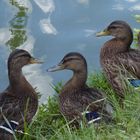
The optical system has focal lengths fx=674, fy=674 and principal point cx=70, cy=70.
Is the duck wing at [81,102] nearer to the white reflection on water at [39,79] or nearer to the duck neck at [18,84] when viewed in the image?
the duck neck at [18,84]

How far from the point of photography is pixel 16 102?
7.26m

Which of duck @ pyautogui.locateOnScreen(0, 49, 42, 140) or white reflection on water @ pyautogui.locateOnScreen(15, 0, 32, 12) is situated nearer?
duck @ pyautogui.locateOnScreen(0, 49, 42, 140)

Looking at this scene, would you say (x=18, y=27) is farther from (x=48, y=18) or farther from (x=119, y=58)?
(x=119, y=58)

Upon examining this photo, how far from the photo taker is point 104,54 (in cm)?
831

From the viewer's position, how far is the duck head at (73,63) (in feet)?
24.9

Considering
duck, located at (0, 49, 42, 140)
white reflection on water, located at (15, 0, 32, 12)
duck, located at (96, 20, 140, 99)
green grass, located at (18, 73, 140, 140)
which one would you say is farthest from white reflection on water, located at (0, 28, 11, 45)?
green grass, located at (18, 73, 140, 140)

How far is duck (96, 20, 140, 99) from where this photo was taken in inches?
306

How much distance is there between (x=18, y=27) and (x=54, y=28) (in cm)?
59

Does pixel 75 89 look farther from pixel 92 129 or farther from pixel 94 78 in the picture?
pixel 92 129

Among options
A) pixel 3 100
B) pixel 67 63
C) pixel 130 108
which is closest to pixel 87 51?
pixel 67 63

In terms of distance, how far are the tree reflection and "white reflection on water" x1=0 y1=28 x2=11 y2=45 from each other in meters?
0.06

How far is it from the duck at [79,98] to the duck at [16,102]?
351 mm

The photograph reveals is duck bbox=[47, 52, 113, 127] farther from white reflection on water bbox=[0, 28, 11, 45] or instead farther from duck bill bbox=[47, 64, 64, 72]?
white reflection on water bbox=[0, 28, 11, 45]

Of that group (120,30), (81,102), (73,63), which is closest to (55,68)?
(73,63)
